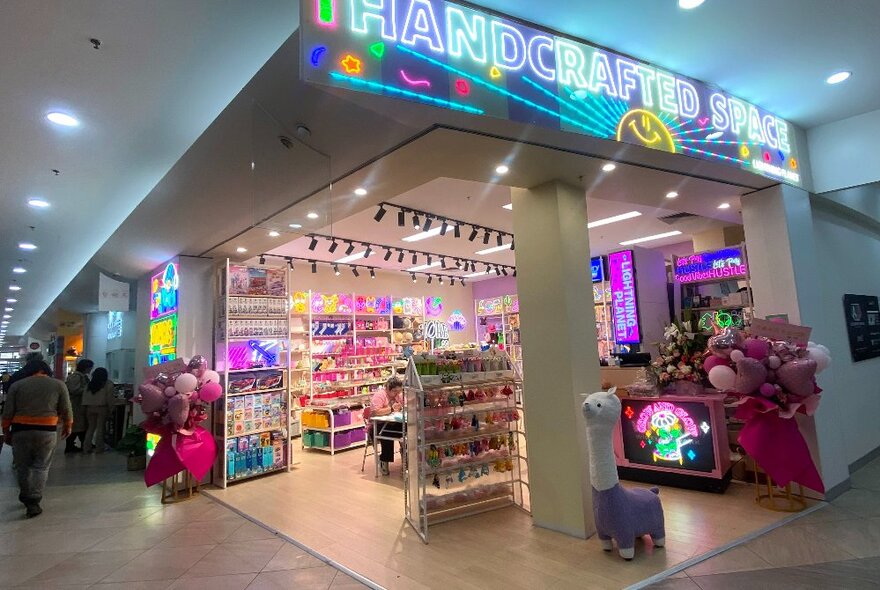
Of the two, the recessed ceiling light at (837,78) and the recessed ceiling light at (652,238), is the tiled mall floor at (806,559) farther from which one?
the recessed ceiling light at (652,238)

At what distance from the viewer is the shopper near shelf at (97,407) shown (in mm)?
8180

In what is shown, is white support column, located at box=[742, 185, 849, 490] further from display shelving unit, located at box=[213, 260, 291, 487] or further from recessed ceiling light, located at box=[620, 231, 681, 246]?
display shelving unit, located at box=[213, 260, 291, 487]

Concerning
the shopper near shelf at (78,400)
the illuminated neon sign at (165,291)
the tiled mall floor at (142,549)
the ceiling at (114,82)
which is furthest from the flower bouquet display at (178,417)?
the shopper near shelf at (78,400)

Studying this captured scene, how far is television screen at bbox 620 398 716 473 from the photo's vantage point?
4.63 m

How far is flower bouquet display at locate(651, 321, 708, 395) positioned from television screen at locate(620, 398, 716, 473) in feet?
0.69

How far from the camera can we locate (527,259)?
4.18 m

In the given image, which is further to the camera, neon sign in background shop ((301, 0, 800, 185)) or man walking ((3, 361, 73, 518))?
man walking ((3, 361, 73, 518))

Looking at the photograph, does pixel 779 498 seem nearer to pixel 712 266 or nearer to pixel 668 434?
pixel 668 434

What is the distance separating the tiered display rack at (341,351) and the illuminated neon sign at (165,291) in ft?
8.01

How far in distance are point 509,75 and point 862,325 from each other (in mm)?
5381

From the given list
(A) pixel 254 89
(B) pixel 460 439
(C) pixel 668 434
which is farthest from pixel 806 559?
(A) pixel 254 89

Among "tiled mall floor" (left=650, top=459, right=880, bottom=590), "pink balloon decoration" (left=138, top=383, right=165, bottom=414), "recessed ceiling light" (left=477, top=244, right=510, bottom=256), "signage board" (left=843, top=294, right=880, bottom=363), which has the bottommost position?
"tiled mall floor" (left=650, top=459, right=880, bottom=590)

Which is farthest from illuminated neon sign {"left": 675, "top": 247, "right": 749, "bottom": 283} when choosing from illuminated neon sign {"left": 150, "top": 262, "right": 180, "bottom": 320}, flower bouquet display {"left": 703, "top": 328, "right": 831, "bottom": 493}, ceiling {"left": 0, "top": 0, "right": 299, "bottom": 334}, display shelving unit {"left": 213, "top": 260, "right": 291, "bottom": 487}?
illuminated neon sign {"left": 150, "top": 262, "right": 180, "bottom": 320}

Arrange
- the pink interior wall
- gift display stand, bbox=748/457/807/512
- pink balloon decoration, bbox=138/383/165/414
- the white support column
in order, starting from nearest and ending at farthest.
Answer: gift display stand, bbox=748/457/807/512
the white support column
pink balloon decoration, bbox=138/383/165/414
the pink interior wall
